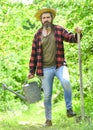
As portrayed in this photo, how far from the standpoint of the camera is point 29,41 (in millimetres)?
11828

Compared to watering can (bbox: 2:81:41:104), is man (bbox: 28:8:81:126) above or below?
above

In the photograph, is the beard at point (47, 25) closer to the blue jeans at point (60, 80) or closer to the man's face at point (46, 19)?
the man's face at point (46, 19)

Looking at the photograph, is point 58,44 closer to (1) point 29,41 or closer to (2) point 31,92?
(2) point 31,92

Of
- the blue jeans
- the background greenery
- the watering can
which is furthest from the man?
the background greenery

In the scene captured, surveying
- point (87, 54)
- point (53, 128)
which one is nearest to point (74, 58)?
point (87, 54)

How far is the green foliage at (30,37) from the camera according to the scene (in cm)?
783

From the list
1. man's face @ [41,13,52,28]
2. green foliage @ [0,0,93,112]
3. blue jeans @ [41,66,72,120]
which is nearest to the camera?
blue jeans @ [41,66,72,120]

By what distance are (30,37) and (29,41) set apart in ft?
0.43

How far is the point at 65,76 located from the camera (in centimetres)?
612

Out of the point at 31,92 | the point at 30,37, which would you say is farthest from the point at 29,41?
the point at 31,92

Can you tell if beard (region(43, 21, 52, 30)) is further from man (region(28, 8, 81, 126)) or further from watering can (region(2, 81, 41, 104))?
watering can (region(2, 81, 41, 104))

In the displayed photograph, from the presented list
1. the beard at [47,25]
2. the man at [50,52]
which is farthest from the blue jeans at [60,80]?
the beard at [47,25]

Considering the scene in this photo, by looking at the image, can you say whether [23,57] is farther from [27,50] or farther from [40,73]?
[40,73]

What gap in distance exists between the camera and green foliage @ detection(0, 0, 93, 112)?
7832mm
